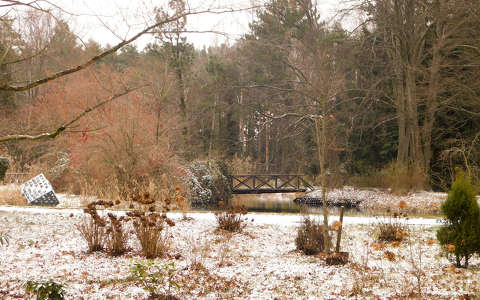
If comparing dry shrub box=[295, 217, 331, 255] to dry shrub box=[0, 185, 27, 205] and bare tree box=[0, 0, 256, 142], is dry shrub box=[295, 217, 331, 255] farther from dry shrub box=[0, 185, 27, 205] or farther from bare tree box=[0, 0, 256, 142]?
dry shrub box=[0, 185, 27, 205]

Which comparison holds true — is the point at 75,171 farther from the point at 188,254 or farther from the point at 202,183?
the point at 188,254

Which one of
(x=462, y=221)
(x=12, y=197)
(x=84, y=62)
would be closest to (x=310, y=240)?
(x=462, y=221)

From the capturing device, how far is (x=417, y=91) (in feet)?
57.5

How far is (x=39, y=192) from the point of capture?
11.7 meters

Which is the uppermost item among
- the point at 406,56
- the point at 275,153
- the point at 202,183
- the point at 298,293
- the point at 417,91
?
the point at 406,56

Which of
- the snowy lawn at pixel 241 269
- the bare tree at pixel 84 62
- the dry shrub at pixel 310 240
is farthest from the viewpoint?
the dry shrub at pixel 310 240

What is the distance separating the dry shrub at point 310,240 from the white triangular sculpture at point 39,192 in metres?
8.06

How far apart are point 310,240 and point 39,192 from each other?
27.8 feet

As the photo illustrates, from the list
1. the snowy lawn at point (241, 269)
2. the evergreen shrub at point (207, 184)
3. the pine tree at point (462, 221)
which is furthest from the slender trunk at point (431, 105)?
the pine tree at point (462, 221)

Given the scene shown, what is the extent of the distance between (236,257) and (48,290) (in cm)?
289

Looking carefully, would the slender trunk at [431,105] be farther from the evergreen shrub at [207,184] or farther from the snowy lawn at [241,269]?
the snowy lawn at [241,269]

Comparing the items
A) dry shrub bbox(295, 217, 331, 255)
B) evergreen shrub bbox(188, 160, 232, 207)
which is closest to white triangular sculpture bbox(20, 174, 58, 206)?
evergreen shrub bbox(188, 160, 232, 207)

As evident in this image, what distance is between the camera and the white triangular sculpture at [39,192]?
11.7 metres

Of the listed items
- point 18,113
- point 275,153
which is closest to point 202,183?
point 18,113
